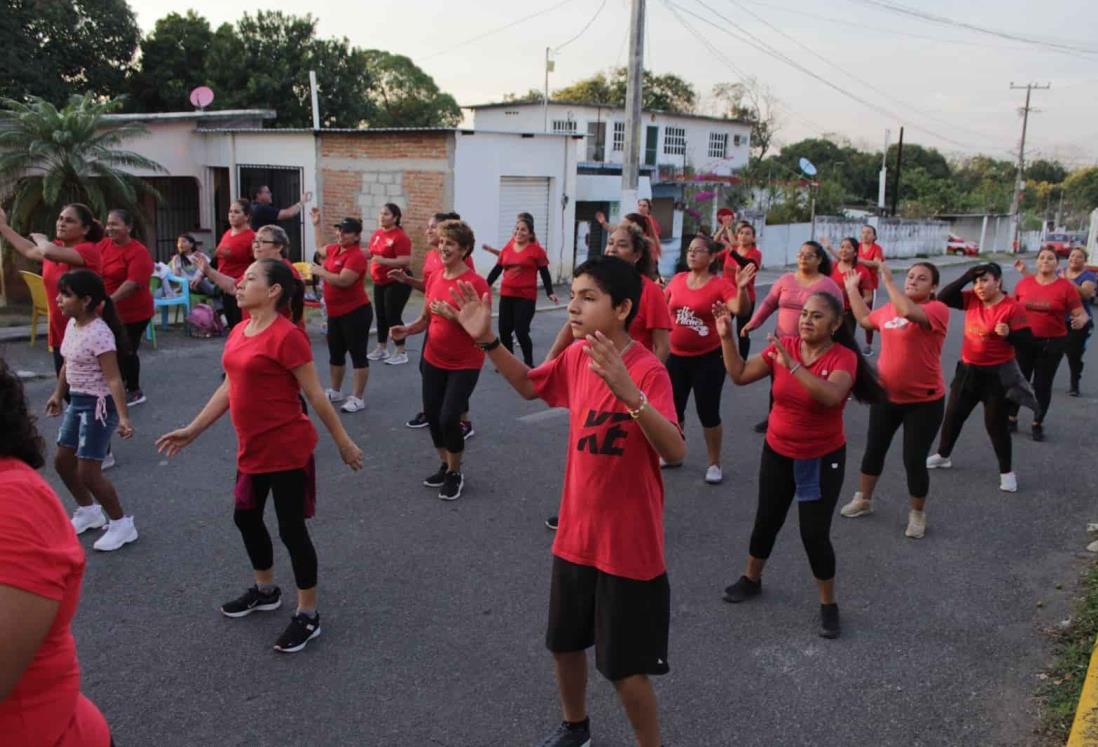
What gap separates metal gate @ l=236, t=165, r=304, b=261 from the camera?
1869cm

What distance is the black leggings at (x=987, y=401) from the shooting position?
658 centimetres

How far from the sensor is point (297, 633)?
13.6 feet

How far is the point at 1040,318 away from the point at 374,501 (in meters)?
6.58

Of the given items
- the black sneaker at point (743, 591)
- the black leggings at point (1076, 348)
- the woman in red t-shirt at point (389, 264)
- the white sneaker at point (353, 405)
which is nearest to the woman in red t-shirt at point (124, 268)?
the white sneaker at point (353, 405)

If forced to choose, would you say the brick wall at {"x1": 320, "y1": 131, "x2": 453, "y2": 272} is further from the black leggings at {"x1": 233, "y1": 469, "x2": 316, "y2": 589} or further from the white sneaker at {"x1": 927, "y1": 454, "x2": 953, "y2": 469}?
the black leggings at {"x1": 233, "y1": 469, "x2": 316, "y2": 589}

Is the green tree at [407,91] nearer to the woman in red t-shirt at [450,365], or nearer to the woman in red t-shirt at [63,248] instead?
the woman in red t-shirt at [63,248]

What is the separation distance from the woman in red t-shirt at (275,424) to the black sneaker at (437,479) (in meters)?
2.11

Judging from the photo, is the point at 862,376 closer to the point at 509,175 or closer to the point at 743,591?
the point at 743,591

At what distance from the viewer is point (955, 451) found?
311 inches

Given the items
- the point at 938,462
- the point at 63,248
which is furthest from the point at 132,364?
the point at 938,462

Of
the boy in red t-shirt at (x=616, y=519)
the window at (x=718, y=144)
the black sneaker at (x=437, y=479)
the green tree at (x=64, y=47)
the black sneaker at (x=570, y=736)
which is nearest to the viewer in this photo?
the boy in red t-shirt at (x=616, y=519)

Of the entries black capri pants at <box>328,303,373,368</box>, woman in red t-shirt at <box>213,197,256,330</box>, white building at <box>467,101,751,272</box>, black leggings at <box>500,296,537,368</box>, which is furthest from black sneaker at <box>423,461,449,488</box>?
white building at <box>467,101,751,272</box>

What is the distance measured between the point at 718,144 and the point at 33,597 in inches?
1884

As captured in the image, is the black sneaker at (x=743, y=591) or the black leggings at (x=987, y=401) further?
the black leggings at (x=987, y=401)
